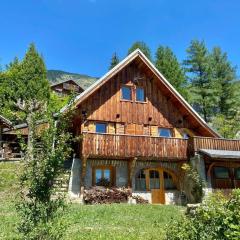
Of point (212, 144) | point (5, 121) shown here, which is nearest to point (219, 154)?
point (212, 144)

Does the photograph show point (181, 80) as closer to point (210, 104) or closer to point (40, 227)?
point (210, 104)

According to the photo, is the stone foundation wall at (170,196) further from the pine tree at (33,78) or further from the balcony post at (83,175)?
the pine tree at (33,78)

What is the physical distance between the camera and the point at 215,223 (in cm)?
748

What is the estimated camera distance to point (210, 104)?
4097 cm

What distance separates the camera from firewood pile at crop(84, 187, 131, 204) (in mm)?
21453

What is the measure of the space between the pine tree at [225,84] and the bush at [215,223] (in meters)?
35.0

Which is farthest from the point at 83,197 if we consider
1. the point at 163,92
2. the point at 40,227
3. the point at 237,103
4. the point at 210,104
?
the point at 237,103

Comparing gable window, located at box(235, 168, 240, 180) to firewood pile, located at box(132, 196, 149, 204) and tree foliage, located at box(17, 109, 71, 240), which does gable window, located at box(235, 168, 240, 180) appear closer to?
firewood pile, located at box(132, 196, 149, 204)

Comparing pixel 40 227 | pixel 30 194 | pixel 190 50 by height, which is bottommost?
pixel 40 227

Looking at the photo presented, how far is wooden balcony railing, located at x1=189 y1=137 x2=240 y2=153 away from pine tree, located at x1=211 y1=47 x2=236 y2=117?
58.2 ft

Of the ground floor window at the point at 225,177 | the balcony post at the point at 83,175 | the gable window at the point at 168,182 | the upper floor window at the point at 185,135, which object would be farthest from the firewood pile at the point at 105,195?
the upper floor window at the point at 185,135

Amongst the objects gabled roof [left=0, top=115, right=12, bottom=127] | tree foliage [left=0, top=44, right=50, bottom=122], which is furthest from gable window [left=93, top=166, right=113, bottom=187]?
tree foliage [left=0, top=44, right=50, bottom=122]

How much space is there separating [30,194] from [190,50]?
126ft

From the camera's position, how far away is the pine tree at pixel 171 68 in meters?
43.9
